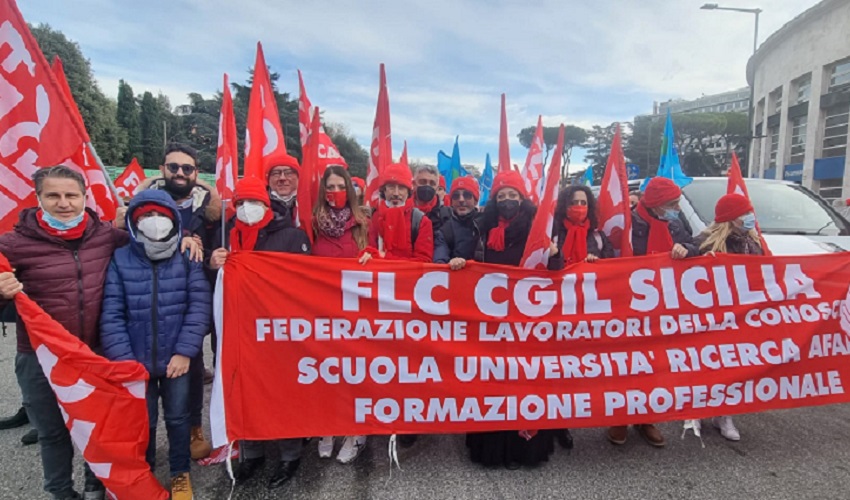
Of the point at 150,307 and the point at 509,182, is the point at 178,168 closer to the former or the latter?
the point at 150,307

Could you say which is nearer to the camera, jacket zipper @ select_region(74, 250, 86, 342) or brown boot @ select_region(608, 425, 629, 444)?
jacket zipper @ select_region(74, 250, 86, 342)

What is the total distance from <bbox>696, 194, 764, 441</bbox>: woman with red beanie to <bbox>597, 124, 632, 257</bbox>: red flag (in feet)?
1.73

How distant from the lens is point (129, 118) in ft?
121

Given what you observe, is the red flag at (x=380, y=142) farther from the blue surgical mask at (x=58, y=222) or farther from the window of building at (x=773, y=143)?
the window of building at (x=773, y=143)

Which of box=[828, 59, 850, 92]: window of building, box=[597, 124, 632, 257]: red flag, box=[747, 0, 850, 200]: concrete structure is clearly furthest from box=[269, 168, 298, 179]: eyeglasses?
box=[828, 59, 850, 92]: window of building

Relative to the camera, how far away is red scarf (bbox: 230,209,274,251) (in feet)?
9.77

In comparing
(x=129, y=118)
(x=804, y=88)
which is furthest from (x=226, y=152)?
(x=129, y=118)

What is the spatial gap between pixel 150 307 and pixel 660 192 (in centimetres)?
345

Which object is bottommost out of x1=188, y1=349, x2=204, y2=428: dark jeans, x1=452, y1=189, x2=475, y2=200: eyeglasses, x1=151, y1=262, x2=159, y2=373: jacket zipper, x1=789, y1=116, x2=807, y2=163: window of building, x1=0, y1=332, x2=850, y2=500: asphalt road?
x1=0, y1=332, x2=850, y2=500: asphalt road

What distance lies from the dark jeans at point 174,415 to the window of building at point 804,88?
3447 centimetres

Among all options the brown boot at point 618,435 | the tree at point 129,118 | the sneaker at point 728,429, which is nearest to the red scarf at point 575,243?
the brown boot at point 618,435

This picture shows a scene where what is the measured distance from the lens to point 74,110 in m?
3.08

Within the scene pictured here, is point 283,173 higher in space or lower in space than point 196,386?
higher

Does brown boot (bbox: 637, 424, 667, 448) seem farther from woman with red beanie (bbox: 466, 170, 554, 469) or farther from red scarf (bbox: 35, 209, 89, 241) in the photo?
red scarf (bbox: 35, 209, 89, 241)
